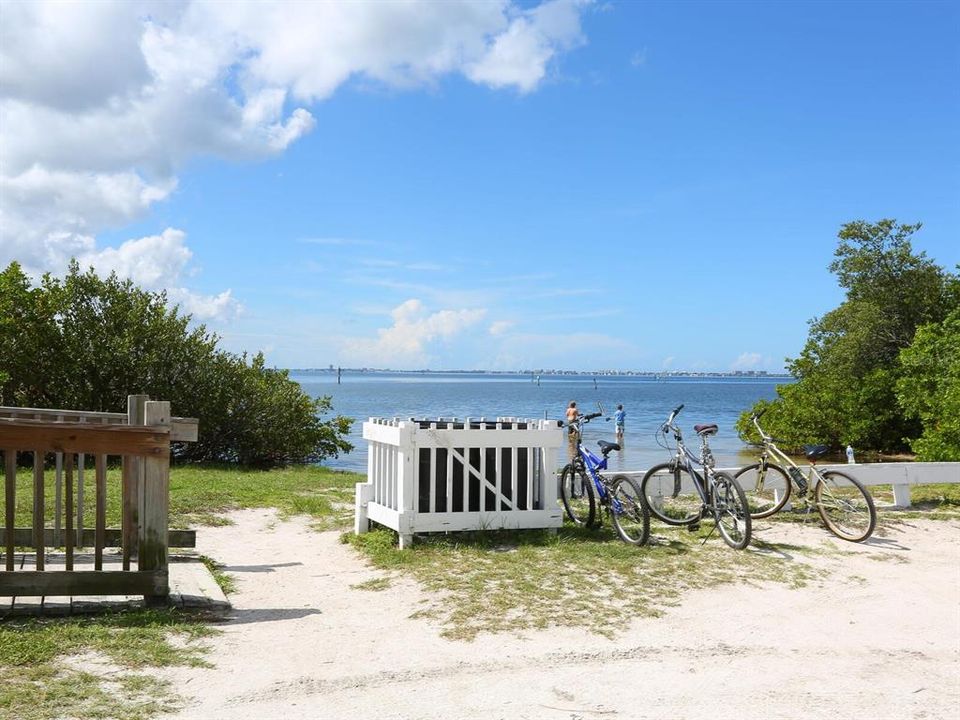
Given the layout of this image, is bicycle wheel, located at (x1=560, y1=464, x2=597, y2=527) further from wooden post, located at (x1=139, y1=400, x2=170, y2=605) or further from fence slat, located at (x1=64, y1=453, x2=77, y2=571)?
fence slat, located at (x1=64, y1=453, x2=77, y2=571)

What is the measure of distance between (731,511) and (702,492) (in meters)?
0.42

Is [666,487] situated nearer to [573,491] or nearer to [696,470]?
[696,470]

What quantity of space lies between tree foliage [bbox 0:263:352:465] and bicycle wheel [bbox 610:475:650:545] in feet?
45.1

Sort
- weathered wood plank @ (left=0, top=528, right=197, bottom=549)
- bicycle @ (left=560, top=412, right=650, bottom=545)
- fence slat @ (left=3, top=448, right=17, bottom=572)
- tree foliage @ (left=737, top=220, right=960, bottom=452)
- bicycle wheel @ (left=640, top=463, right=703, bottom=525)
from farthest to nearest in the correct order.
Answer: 1. tree foliage @ (left=737, top=220, right=960, bottom=452)
2. bicycle wheel @ (left=640, top=463, right=703, bottom=525)
3. bicycle @ (left=560, top=412, right=650, bottom=545)
4. weathered wood plank @ (left=0, top=528, right=197, bottom=549)
5. fence slat @ (left=3, top=448, right=17, bottom=572)

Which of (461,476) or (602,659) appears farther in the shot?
(461,476)

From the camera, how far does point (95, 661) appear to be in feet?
16.1

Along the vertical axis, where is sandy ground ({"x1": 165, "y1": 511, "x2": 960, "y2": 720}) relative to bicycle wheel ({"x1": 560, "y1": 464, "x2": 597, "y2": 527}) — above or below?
below

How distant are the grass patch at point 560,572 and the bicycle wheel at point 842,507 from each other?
102cm

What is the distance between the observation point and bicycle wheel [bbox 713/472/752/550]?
8453 mm

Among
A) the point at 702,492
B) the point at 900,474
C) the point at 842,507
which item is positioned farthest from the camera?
the point at 900,474

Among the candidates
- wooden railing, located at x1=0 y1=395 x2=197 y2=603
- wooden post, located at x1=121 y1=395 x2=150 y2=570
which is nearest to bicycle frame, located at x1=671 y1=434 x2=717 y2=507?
wooden railing, located at x1=0 y1=395 x2=197 y2=603

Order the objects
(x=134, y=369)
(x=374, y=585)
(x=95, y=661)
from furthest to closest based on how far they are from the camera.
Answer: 1. (x=134, y=369)
2. (x=374, y=585)
3. (x=95, y=661)

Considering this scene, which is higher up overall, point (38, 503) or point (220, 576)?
point (38, 503)

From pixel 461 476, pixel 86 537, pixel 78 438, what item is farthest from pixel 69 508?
pixel 461 476
